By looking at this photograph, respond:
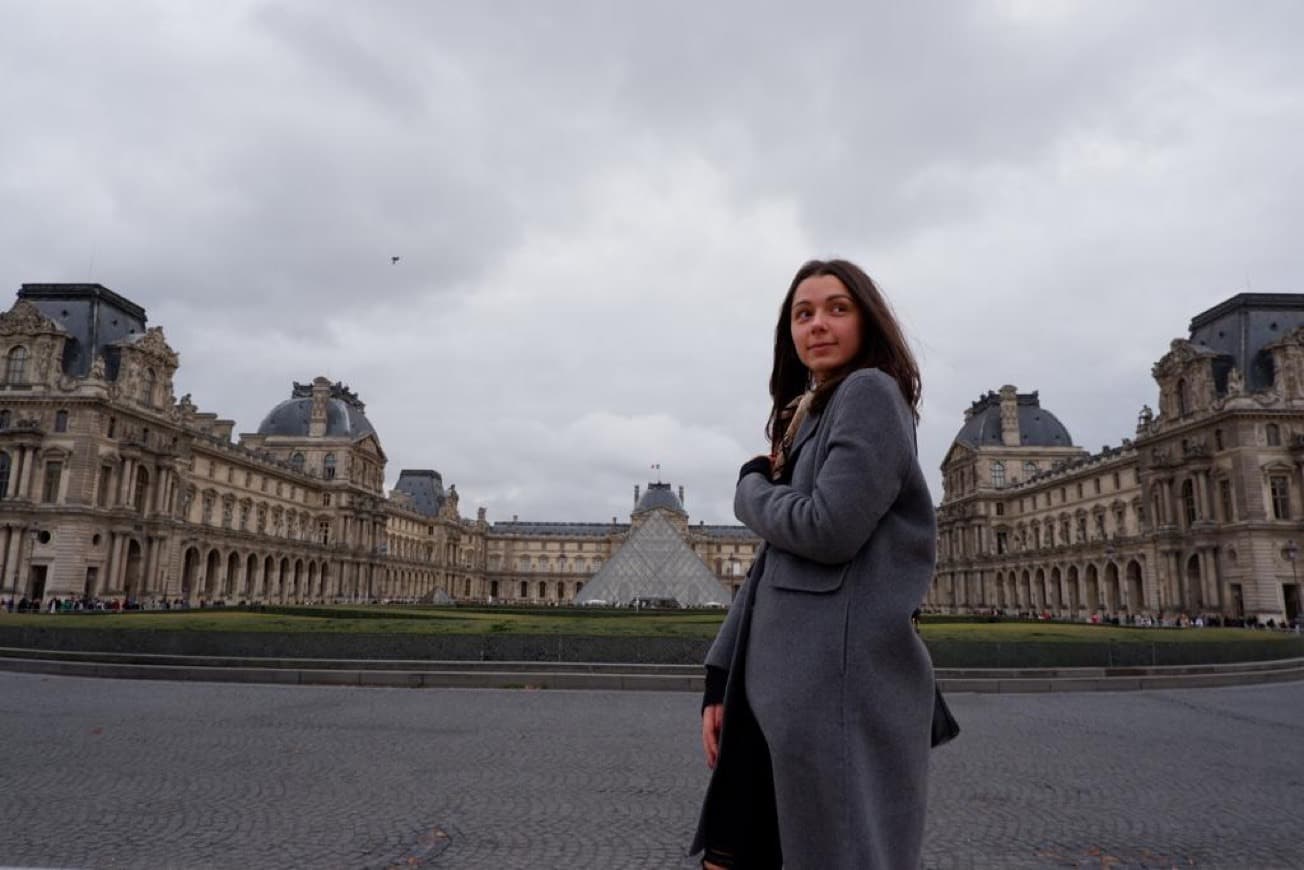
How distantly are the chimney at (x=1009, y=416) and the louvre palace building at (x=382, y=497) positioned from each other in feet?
0.56

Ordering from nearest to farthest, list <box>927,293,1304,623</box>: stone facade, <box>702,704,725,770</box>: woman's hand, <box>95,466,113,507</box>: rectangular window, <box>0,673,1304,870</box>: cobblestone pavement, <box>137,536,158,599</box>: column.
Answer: <box>702,704,725,770</box>: woman's hand, <box>0,673,1304,870</box>: cobblestone pavement, <box>927,293,1304,623</box>: stone facade, <box>95,466,113,507</box>: rectangular window, <box>137,536,158,599</box>: column

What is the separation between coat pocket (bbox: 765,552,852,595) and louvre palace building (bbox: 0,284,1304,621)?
30312 mm

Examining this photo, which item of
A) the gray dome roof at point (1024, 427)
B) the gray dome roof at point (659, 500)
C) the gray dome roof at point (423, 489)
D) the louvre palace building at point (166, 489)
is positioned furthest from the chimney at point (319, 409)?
the gray dome roof at point (1024, 427)

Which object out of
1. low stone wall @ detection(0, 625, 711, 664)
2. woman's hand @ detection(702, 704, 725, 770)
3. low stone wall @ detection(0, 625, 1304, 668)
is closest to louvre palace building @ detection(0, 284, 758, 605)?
low stone wall @ detection(0, 625, 1304, 668)

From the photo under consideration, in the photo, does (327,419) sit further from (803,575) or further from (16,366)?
(803,575)

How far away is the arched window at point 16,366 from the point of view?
1757 inches

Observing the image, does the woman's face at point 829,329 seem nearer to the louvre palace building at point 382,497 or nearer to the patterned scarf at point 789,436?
the patterned scarf at point 789,436

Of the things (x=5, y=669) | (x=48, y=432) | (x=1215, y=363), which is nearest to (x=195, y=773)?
(x=5, y=669)

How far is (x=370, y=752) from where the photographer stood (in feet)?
28.0

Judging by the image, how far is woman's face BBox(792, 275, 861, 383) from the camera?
7.37 feet

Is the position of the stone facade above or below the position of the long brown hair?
above

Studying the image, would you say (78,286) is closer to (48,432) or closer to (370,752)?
(48,432)

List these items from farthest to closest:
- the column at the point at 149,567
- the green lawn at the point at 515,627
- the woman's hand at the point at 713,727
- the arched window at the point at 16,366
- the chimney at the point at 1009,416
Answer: the chimney at the point at 1009,416 < the column at the point at 149,567 < the arched window at the point at 16,366 < the green lawn at the point at 515,627 < the woman's hand at the point at 713,727

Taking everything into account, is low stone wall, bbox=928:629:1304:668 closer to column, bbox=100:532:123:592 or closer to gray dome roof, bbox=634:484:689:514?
column, bbox=100:532:123:592
